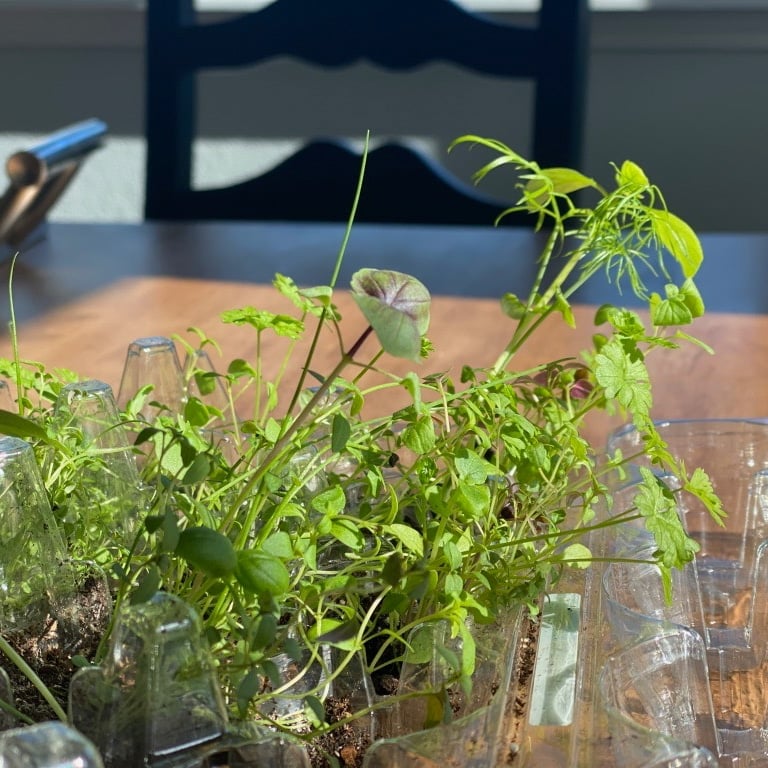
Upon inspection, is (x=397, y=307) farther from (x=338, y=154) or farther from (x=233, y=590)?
(x=338, y=154)

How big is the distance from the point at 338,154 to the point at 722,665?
4.05ft

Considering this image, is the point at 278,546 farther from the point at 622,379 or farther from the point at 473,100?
the point at 473,100

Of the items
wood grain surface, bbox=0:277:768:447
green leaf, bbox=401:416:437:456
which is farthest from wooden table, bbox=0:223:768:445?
green leaf, bbox=401:416:437:456

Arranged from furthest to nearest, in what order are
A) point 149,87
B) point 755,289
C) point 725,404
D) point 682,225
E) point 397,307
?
point 149,87
point 755,289
point 725,404
point 682,225
point 397,307

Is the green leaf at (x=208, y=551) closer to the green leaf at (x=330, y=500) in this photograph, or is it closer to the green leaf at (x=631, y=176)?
the green leaf at (x=330, y=500)

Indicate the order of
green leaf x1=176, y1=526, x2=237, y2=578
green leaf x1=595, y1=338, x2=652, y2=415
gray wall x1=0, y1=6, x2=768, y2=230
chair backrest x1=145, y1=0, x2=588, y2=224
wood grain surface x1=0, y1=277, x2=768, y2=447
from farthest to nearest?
1. gray wall x1=0, y1=6, x2=768, y2=230
2. chair backrest x1=145, y1=0, x2=588, y2=224
3. wood grain surface x1=0, y1=277, x2=768, y2=447
4. green leaf x1=595, y1=338, x2=652, y2=415
5. green leaf x1=176, y1=526, x2=237, y2=578

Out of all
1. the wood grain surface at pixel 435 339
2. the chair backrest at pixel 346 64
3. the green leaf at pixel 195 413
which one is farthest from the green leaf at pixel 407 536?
the chair backrest at pixel 346 64

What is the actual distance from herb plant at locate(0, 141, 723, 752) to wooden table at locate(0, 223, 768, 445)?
0.33 m

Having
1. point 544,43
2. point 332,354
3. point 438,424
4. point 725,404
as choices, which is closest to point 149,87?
point 544,43

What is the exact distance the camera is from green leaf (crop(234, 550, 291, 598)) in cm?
28

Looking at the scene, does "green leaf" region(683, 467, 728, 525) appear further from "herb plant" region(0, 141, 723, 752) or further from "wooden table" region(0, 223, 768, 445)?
"wooden table" region(0, 223, 768, 445)

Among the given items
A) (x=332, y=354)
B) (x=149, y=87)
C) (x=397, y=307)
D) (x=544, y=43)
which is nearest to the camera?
(x=397, y=307)

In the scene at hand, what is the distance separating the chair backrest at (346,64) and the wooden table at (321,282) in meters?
0.15

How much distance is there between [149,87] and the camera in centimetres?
165
